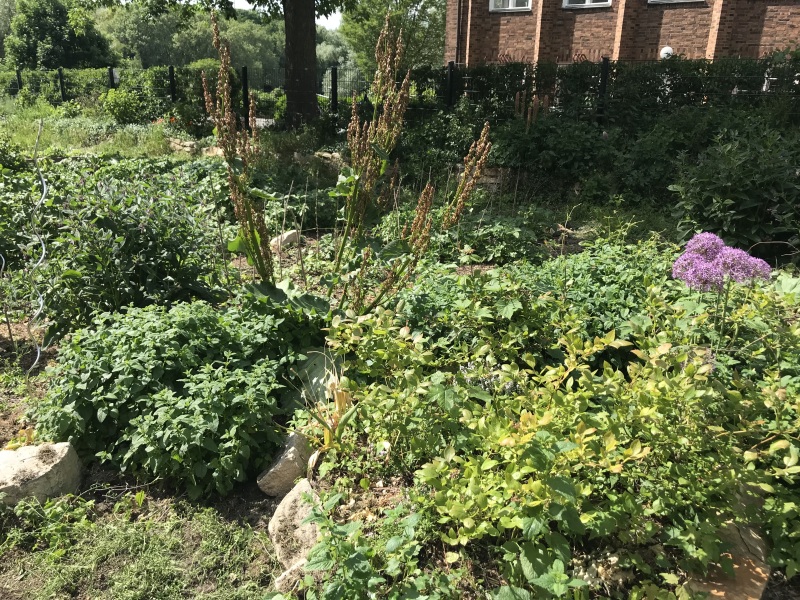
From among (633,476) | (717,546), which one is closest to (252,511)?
(633,476)

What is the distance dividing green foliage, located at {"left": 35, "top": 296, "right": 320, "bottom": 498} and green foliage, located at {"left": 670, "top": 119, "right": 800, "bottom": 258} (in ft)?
14.0

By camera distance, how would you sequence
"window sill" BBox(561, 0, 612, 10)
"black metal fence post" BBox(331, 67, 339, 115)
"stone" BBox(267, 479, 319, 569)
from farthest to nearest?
"window sill" BBox(561, 0, 612, 10) → "black metal fence post" BBox(331, 67, 339, 115) → "stone" BBox(267, 479, 319, 569)

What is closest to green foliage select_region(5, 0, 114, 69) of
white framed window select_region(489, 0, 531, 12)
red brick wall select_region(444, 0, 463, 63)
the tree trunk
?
red brick wall select_region(444, 0, 463, 63)

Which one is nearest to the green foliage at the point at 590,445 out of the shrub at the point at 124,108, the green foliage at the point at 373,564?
the green foliage at the point at 373,564

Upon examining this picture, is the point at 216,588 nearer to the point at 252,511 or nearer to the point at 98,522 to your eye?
the point at 252,511

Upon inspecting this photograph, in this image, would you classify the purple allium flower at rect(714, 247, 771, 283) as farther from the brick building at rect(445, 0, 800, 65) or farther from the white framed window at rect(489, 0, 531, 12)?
the white framed window at rect(489, 0, 531, 12)

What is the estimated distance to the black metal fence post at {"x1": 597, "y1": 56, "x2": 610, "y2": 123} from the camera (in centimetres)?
1001

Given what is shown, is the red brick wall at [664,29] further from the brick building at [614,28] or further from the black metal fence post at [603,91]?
the black metal fence post at [603,91]

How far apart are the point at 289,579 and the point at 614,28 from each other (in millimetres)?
17416

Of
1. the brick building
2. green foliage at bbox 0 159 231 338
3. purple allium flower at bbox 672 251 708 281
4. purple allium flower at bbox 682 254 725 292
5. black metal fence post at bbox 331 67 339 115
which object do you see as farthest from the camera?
the brick building

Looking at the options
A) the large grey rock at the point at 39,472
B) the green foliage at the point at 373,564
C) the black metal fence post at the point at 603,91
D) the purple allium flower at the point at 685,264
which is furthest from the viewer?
the black metal fence post at the point at 603,91

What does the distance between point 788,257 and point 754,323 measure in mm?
3396

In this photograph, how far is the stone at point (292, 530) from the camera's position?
252 cm

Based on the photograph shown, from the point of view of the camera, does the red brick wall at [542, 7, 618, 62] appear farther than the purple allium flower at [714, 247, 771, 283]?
Yes
